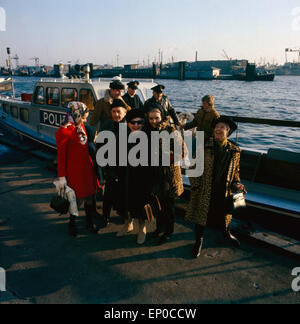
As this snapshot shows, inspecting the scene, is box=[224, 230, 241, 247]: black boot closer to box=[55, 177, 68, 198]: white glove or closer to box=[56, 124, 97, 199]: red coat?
box=[56, 124, 97, 199]: red coat

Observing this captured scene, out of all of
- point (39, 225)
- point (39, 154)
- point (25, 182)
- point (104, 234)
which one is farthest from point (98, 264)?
point (39, 154)

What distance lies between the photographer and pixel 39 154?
7.89 metres

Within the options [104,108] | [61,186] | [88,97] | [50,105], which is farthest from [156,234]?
[50,105]

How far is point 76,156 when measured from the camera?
382cm

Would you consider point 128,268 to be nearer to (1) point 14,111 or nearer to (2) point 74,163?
(2) point 74,163

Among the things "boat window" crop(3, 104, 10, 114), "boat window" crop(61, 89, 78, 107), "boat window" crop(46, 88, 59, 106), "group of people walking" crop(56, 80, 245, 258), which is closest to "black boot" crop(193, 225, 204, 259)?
"group of people walking" crop(56, 80, 245, 258)

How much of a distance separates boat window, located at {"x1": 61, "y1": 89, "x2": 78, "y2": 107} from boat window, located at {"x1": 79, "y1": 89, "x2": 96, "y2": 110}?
245mm

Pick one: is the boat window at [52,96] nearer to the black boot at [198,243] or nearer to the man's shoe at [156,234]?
the man's shoe at [156,234]

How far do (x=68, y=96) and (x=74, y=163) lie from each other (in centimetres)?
429

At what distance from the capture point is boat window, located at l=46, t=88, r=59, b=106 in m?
7.88

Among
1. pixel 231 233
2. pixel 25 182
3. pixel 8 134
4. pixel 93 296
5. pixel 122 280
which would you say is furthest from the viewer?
pixel 8 134

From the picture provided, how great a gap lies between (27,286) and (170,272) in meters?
1.73
